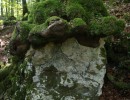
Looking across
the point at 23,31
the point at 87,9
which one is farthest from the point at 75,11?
the point at 23,31

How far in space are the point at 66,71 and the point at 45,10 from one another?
6.90 feet

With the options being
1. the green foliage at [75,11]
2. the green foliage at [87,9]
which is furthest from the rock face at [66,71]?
the green foliage at [87,9]

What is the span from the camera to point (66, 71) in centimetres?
730

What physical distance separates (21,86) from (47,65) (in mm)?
1067

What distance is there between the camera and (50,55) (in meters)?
7.32

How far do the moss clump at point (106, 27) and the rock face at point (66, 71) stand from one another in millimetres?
631

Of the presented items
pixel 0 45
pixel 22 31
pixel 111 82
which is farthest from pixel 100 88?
pixel 0 45

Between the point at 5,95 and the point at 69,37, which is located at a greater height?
the point at 69,37

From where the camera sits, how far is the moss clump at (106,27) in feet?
23.3

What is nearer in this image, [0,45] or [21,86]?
[21,86]

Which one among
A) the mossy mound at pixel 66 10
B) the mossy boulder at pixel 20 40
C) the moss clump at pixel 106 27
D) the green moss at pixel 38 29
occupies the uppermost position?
the mossy mound at pixel 66 10

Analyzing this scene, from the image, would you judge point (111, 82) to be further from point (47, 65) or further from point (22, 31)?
point (22, 31)

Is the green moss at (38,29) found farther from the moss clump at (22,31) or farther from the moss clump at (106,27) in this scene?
the moss clump at (106,27)

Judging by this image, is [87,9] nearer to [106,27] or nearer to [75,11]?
[75,11]
